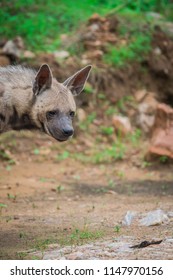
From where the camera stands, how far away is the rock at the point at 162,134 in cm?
957

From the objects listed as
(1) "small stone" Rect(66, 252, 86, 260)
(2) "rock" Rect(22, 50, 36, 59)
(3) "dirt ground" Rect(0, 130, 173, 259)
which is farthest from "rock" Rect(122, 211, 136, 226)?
(2) "rock" Rect(22, 50, 36, 59)

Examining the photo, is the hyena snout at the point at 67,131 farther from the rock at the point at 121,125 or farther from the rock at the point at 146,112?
the rock at the point at 146,112

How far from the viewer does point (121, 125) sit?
1070cm

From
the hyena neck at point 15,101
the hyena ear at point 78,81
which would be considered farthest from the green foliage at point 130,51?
the hyena neck at point 15,101

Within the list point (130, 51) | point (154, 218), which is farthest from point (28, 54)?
point (154, 218)

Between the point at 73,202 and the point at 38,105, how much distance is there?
1.74 m

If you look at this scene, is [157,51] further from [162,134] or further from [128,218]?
[128,218]

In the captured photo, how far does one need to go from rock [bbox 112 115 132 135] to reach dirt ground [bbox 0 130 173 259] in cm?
84

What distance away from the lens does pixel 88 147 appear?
1026 centimetres

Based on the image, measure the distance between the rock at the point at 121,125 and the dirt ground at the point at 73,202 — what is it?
841mm
